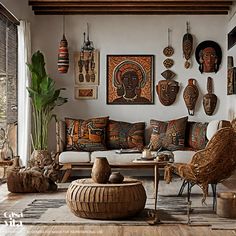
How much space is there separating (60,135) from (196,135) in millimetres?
2169

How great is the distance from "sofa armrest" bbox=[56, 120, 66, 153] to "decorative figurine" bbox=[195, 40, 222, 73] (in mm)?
2528

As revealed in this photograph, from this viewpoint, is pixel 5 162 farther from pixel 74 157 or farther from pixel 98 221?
pixel 98 221

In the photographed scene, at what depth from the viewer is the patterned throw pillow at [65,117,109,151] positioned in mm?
8977

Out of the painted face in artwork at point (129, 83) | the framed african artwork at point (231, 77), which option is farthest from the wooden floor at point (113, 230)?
the painted face in artwork at point (129, 83)

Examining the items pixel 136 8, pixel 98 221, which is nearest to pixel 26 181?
pixel 98 221

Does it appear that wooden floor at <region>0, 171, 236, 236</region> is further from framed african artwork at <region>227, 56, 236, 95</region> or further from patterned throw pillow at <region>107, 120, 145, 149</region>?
framed african artwork at <region>227, 56, 236, 95</region>

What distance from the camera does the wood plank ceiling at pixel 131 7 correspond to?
9078 millimetres

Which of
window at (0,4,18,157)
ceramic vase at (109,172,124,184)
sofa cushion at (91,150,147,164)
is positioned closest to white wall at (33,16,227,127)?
window at (0,4,18,157)

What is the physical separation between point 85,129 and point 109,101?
2.86 feet

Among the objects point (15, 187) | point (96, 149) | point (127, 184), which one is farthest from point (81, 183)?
point (96, 149)

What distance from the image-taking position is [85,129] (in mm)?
9094

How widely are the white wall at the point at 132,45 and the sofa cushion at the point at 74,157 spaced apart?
3.76 ft

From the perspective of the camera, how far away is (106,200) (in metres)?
5.30

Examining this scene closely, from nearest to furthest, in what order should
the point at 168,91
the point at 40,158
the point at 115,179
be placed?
the point at 115,179, the point at 40,158, the point at 168,91
